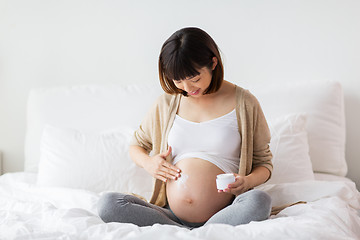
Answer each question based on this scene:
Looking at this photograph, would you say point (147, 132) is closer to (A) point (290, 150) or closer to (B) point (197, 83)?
(B) point (197, 83)

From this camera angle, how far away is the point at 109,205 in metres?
1.30

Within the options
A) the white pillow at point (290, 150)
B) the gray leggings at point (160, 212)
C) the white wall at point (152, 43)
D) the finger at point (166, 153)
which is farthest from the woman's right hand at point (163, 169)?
the white wall at point (152, 43)

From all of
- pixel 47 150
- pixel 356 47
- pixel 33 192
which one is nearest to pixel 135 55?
pixel 47 150

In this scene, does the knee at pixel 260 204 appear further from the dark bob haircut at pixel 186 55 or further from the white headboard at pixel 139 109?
the white headboard at pixel 139 109

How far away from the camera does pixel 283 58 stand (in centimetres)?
220

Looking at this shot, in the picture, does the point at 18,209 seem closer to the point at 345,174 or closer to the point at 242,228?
the point at 242,228

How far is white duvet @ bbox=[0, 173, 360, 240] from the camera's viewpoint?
Result: 1.07 meters

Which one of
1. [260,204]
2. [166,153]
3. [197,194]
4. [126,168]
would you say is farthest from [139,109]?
[260,204]

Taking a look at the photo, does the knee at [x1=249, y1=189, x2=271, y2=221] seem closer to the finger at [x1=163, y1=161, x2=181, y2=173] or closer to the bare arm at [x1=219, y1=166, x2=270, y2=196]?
the bare arm at [x1=219, y1=166, x2=270, y2=196]

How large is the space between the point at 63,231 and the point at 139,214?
24cm

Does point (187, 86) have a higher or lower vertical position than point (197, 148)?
higher

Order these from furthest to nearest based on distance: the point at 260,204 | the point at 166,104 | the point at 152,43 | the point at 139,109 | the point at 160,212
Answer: the point at 152,43
the point at 139,109
the point at 166,104
the point at 160,212
the point at 260,204

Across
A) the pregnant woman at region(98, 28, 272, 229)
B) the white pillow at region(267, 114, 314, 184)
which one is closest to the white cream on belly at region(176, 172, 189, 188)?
the pregnant woman at region(98, 28, 272, 229)

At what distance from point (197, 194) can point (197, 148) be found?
161 millimetres
